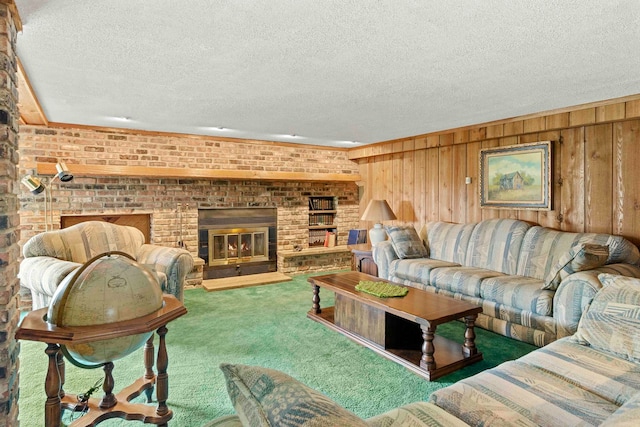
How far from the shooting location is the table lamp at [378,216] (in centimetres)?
548

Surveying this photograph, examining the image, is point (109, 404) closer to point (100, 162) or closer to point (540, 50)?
point (540, 50)

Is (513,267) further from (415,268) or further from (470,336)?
(470,336)

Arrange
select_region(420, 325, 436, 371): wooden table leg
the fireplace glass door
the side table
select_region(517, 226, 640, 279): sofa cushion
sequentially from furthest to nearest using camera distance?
the fireplace glass door < the side table < select_region(517, 226, 640, 279): sofa cushion < select_region(420, 325, 436, 371): wooden table leg

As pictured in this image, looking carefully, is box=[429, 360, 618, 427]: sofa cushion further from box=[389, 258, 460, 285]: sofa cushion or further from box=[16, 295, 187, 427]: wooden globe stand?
box=[389, 258, 460, 285]: sofa cushion

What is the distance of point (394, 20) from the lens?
1893 mm

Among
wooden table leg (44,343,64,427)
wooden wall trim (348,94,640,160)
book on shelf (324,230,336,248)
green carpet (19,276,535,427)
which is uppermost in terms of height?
wooden wall trim (348,94,640,160)

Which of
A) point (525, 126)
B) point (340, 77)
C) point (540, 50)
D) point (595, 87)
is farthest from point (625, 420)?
point (525, 126)

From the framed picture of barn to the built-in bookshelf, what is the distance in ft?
8.81

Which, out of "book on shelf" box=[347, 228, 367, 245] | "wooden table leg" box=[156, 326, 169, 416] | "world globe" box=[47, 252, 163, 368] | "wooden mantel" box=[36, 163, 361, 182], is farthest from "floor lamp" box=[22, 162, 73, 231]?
"book on shelf" box=[347, 228, 367, 245]

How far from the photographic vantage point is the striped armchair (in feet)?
9.67

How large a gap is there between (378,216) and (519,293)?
2.53 meters

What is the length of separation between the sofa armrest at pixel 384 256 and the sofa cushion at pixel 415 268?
0.27 ft

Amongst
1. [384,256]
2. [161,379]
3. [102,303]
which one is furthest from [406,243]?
[102,303]

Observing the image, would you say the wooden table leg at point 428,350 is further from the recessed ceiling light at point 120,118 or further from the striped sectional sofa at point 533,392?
the recessed ceiling light at point 120,118
